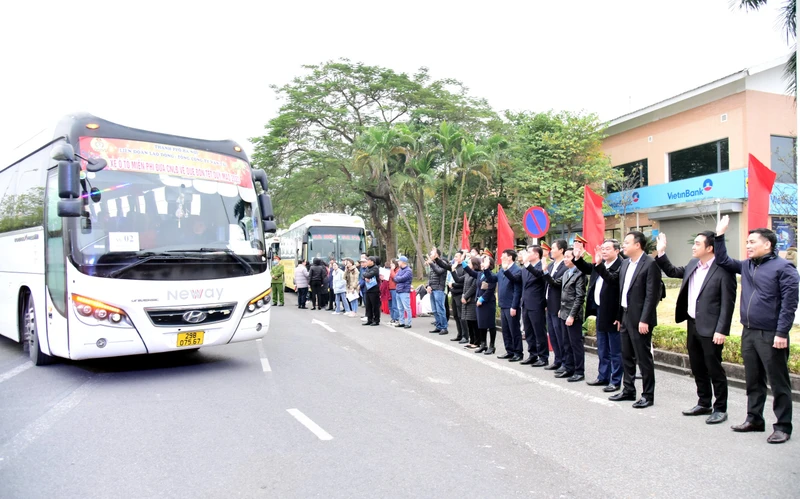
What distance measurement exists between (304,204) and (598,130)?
54.5 ft

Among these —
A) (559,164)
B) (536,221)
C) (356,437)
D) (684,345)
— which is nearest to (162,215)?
(356,437)

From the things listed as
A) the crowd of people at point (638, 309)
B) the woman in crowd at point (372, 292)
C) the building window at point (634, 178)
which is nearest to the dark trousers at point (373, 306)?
the woman in crowd at point (372, 292)

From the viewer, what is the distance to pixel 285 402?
21.8ft

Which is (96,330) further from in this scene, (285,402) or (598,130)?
(598,130)

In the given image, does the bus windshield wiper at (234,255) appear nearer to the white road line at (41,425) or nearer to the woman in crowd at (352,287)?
the white road line at (41,425)

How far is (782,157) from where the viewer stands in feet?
74.2

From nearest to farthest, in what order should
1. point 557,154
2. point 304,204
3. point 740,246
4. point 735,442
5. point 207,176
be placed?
point 735,442
point 207,176
point 740,246
point 557,154
point 304,204

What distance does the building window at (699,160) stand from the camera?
23734 mm

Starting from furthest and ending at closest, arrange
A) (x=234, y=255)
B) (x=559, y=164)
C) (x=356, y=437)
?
(x=559, y=164) → (x=234, y=255) → (x=356, y=437)

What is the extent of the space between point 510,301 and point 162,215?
5557 mm

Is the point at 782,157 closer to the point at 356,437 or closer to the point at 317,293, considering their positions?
the point at 317,293

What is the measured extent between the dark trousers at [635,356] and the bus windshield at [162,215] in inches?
198

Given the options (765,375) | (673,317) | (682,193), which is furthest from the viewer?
(682,193)

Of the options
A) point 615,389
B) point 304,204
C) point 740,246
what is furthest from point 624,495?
point 304,204
